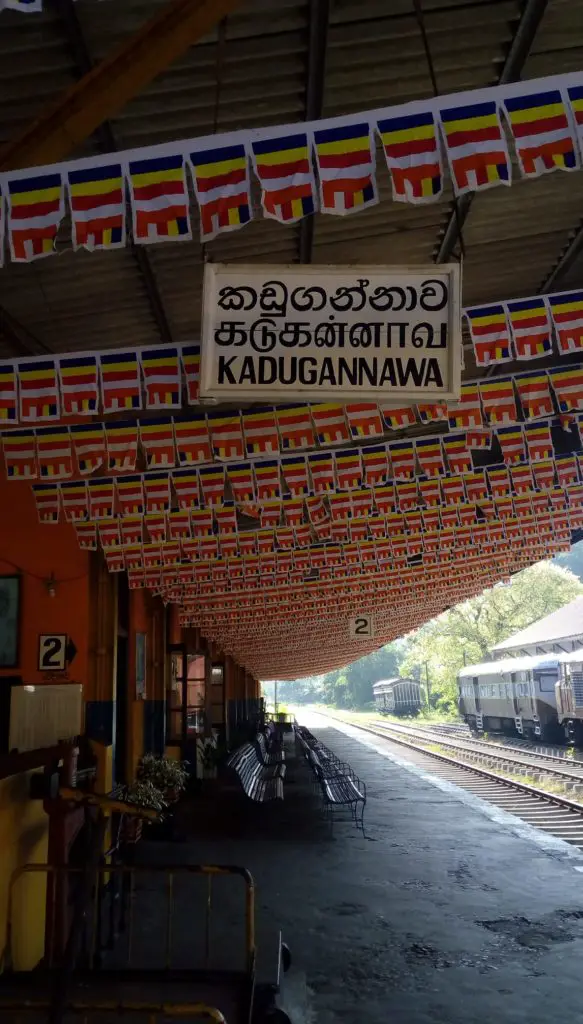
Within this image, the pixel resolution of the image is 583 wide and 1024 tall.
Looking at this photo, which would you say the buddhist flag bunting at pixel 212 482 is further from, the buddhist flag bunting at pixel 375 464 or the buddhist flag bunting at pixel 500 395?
the buddhist flag bunting at pixel 500 395

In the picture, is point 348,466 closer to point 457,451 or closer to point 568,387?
point 457,451

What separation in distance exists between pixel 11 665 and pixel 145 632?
222 inches

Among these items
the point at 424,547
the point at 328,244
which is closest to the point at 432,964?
the point at 328,244

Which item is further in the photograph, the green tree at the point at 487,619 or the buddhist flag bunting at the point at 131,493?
the green tree at the point at 487,619

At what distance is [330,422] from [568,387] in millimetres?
2492

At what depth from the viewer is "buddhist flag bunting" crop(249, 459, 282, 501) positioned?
373 inches

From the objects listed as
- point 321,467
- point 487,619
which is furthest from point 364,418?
point 487,619

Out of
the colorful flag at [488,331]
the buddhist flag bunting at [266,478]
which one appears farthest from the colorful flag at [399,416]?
the buddhist flag bunting at [266,478]

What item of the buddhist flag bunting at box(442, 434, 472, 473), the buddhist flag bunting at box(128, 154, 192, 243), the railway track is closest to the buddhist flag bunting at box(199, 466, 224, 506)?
the buddhist flag bunting at box(442, 434, 472, 473)

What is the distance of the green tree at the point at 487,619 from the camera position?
2498 inches

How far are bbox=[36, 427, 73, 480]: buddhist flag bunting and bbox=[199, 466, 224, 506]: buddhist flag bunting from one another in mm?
2010

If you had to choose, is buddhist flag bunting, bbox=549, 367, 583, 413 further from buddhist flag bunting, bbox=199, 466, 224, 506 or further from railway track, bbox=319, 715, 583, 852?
railway track, bbox=319, 715, 583, 852

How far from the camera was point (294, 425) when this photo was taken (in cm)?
790

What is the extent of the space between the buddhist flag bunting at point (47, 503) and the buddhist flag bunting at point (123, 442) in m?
1.94
